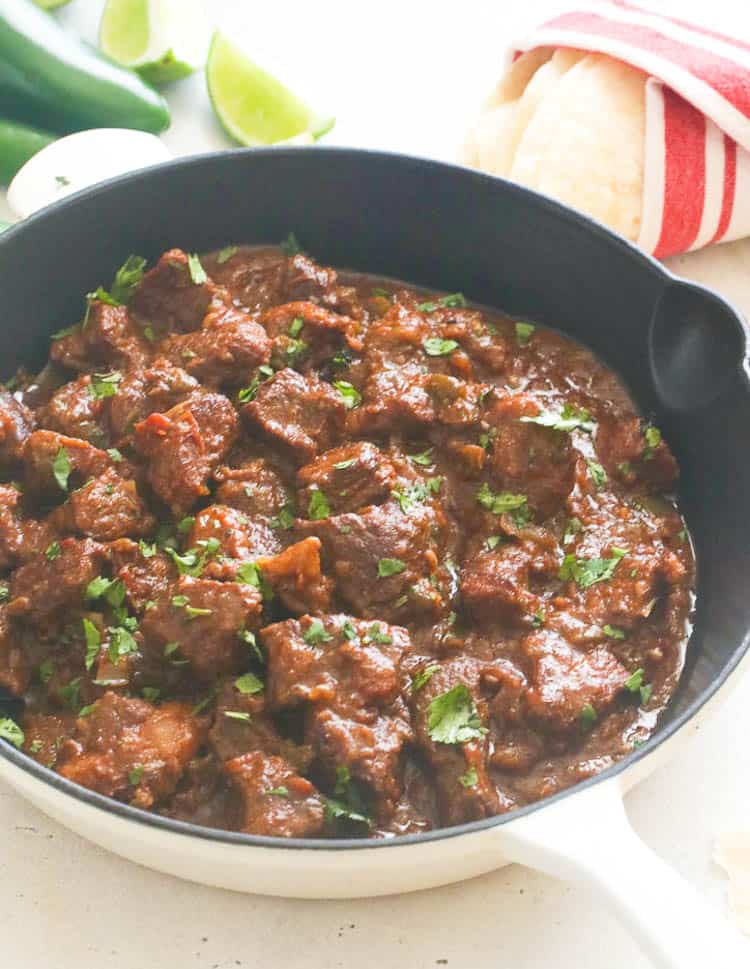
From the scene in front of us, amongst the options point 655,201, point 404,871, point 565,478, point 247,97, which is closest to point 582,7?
point 655,201

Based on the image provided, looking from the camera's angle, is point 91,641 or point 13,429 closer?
point 91,641

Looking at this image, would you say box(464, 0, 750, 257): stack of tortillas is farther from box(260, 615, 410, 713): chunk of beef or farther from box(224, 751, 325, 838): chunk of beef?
box(224, 751, 325, 838): chunk of beef

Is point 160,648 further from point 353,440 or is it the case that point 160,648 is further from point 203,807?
point 353,440

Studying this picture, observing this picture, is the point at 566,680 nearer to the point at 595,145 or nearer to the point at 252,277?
the point at 252,277

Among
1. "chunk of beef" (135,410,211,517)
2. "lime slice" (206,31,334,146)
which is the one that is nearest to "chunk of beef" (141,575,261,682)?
"chunk of beef" (135,410,211,517)

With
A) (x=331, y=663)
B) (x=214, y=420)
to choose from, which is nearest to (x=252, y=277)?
(x=214, y=420)

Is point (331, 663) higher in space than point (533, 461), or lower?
lower

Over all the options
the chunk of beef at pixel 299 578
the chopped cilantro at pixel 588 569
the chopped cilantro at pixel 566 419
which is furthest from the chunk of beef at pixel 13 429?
the chopped cilantro at pixel 588 569
